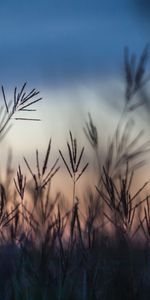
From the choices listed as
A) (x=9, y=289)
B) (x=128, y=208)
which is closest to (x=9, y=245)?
(x=9, y=289)

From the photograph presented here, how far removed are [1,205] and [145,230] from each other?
0.47 meters

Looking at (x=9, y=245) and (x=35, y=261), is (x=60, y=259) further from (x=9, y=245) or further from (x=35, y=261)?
(x=9, y=245)

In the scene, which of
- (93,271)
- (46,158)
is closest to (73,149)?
(46,158)

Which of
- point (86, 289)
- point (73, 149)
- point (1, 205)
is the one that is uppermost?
point (73, 149)

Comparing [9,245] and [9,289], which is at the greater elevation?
[9,245]

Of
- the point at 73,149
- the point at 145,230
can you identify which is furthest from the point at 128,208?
the point at 73,149

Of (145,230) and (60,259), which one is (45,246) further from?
(145,230)

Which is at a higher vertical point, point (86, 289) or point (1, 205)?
point (1, 205)

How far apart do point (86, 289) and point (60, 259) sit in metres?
0.12

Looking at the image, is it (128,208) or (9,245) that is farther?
(9,245)

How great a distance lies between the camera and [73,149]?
2.25 metres

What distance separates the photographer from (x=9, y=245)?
238cm

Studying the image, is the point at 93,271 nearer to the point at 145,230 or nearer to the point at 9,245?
the point at 145,230

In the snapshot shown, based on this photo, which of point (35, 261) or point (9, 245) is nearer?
point (35, 261)
